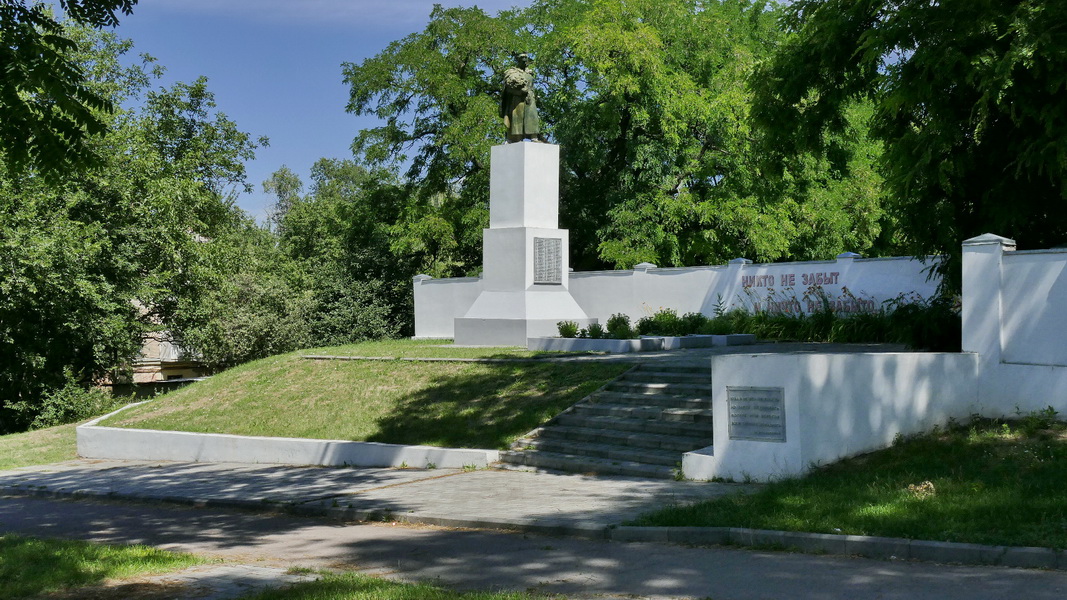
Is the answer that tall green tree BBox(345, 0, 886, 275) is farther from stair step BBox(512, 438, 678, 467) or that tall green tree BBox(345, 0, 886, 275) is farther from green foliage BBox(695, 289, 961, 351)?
stair step BBox(512, 438, 678, 467)

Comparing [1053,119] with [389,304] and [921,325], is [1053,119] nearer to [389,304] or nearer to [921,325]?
[921,325]

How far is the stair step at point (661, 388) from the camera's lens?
15.1 m

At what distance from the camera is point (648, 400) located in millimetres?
15398

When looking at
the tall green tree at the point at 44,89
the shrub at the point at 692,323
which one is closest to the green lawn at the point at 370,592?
the tall green tree at the point at 44,89

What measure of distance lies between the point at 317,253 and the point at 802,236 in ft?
83.7

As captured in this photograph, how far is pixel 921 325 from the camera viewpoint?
1533cm

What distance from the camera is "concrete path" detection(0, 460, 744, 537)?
34.5 feet

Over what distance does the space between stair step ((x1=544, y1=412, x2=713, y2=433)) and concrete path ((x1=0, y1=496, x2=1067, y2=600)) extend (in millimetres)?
4422

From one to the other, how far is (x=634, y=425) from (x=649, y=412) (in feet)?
1.58

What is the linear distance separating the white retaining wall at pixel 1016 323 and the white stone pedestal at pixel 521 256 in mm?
12440

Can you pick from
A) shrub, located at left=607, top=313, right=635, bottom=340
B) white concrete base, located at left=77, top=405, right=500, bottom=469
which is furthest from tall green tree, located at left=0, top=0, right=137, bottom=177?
shrub, located at left=607, top=313, right=635, bottom=340

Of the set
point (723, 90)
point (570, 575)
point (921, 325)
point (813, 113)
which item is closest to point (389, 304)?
point (723, 90)

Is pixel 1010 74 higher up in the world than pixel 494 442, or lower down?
higher up

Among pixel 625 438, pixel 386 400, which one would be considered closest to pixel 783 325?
pixel 386 400
